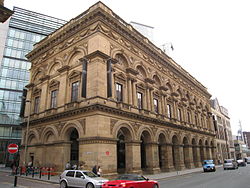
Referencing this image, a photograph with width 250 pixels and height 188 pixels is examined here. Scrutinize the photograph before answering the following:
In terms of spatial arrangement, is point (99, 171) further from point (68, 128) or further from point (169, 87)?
point (169, 87)

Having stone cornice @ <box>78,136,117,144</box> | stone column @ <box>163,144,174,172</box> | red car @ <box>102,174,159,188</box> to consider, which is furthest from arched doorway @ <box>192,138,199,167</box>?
red car @ <box>102,174,159,188</box>

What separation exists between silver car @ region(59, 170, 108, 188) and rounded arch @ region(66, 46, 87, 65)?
13600 mm

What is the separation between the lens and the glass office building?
159ft

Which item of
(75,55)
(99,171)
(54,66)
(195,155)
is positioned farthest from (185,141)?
(54,66)

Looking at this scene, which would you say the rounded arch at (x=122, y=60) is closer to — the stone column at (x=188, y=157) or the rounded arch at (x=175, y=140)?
the rounded arch at (x=175, y=140)

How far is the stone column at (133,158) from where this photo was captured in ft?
68.1

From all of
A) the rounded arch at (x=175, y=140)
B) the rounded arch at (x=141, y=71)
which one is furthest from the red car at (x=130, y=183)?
the rounded arch at (x=175, y=140)

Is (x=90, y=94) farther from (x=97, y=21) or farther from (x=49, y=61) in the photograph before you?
(x=49, y=61)

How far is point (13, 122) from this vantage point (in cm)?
4947

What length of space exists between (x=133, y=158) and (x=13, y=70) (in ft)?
146

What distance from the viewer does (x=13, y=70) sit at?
168ft

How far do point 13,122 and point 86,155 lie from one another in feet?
130

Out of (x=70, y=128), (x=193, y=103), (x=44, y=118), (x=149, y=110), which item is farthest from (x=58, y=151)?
Result: (x=193, y=103)

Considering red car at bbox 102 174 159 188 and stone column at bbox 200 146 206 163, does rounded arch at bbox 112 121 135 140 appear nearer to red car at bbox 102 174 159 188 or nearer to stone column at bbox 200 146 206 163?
red car at bbox 102 174 159 188
